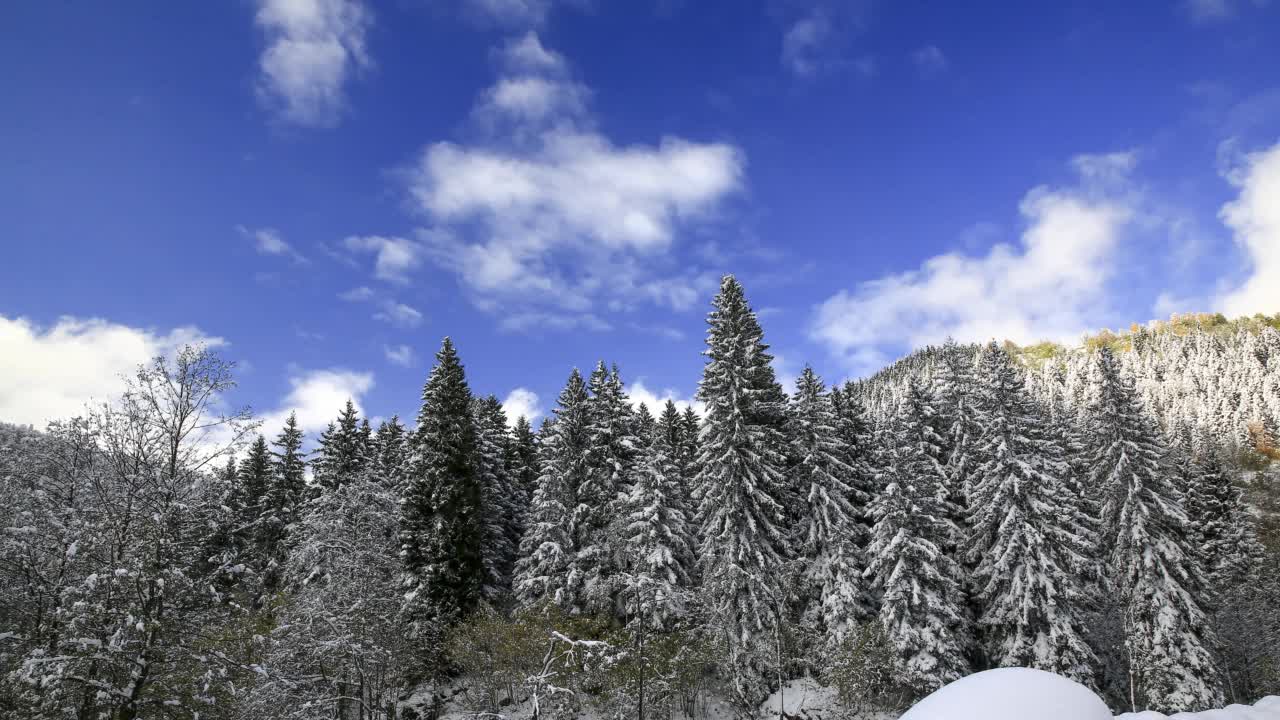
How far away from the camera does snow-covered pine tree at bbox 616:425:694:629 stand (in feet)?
99.5

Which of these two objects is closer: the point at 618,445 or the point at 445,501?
the point at 445,501

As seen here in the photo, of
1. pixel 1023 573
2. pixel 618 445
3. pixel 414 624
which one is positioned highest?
pixel 618 445

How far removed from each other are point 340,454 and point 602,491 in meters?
17.8

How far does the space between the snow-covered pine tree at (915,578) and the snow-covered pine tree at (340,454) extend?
30.7 m

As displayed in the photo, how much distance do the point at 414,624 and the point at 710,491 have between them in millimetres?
15842

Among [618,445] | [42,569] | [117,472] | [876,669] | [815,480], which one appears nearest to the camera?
[117,472]

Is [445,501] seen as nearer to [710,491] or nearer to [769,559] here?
[710,491]

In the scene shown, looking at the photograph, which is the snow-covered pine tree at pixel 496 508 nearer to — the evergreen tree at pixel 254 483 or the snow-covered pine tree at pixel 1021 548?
the evergreen tree at pixel 254 483

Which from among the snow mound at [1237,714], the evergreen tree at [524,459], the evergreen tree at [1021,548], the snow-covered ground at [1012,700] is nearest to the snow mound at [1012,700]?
the snow-covered ground at [1012,700]

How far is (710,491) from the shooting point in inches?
1204

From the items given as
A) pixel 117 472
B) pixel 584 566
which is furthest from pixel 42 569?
pixel 584 566

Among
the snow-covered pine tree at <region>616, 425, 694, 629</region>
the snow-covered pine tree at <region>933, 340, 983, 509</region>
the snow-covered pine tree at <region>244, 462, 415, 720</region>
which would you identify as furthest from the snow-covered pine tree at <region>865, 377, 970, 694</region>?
the snow-covered pine tree at <region>244, 462, 415, 720</region>

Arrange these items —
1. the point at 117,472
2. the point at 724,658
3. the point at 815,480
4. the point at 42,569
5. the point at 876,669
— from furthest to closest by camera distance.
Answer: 1. the point at 815,480
2. the point at 724,658
3. the point at 876,669
4. the point at 42,569
5. the point at 117,472

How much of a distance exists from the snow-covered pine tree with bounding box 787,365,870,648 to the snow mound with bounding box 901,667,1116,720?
26341 millimetres
